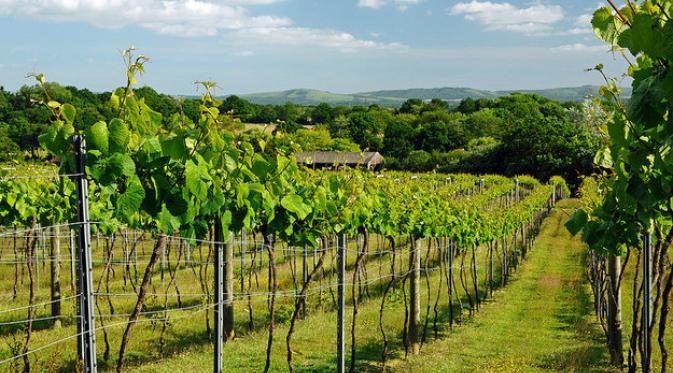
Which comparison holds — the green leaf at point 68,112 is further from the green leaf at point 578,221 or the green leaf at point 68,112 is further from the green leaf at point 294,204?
the green leaf at point 578,221

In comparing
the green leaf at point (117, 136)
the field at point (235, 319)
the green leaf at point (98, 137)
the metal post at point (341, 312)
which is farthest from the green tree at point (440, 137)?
the green leaf at point (98, 137)

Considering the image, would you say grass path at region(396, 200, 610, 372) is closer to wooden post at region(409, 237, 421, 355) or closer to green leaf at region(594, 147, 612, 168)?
wooden post at region(409, 237, 421, 355)

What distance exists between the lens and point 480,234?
13070 mm

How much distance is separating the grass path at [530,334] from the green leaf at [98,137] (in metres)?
6.18

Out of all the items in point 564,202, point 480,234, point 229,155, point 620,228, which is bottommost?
point 564,202

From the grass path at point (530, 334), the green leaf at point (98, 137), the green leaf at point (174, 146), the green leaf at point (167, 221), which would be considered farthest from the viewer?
the grass path at point (530, 334)

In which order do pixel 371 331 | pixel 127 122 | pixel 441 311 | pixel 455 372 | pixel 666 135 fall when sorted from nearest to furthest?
1. pixel 666 135
2. pixel 127 122
3. pixel 455 372
4. pixel 371 331
5. pixel 441 311

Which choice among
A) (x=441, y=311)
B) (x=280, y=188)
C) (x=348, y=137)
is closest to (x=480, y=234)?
(x=441, y=311)

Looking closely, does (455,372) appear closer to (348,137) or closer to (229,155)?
(229,155)

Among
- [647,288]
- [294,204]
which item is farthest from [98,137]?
[647,288]

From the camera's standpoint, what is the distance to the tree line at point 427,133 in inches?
1053

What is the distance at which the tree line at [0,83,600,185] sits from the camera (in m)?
26.7

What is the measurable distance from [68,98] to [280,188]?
69.7m

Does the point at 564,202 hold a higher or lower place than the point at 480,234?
lower
